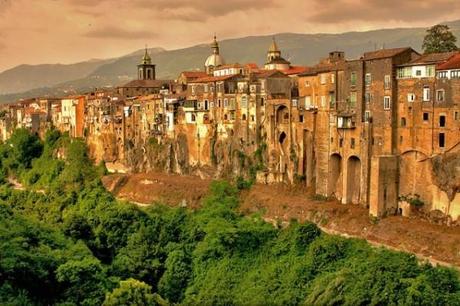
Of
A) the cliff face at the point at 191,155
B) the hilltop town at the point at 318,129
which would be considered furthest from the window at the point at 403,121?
the cliff face at the point at 191,155

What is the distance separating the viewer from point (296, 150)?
48000 mm

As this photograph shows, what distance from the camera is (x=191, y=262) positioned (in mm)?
38406

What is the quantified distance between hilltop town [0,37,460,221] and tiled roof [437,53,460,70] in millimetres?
74

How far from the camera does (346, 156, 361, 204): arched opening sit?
138 feet

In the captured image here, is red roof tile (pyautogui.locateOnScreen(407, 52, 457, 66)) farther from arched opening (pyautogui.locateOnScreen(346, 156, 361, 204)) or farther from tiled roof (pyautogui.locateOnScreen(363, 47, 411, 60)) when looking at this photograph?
arched opening (pyautogui.locateOnScreen(346, 156, 361, 204))

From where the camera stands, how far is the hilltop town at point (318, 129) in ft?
123

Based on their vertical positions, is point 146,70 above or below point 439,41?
above

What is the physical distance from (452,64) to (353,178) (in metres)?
10.5

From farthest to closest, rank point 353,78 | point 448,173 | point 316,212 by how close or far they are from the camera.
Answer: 1. point 316,212
2. point 353,78
3. point 448,173

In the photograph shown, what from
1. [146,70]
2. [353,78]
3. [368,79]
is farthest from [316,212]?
[146,70]

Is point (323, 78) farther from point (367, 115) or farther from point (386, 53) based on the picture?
point (386, 53)

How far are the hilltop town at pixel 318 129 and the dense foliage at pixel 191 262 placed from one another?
17.1 ft

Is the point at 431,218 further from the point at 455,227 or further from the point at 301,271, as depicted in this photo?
the point at 301,271

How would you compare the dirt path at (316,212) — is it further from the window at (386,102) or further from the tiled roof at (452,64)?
the tiled roof at (452,64)
